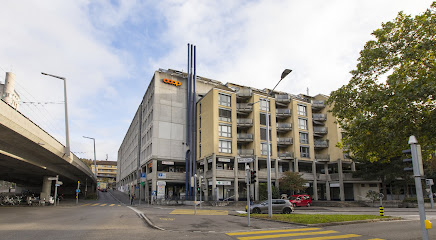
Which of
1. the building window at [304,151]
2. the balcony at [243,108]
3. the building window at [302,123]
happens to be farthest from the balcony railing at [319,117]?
the balcony at [243,108]

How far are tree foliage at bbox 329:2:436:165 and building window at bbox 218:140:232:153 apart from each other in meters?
33.6

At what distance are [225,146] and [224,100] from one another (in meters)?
7.79

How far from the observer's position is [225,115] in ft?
167

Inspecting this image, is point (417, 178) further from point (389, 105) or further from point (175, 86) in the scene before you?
point (175, 86)

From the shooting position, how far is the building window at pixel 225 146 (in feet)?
160

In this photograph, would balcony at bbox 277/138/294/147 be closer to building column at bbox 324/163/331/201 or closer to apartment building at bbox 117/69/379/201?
apartment building at bbox 117/69/379/201

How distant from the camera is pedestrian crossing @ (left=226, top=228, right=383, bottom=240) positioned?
12336mm

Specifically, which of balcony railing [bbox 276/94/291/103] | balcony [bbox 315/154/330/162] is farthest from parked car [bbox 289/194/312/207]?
balcony railing [bbox 276/94/291/103]

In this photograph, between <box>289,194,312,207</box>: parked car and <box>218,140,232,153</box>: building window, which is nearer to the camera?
<box>289,194,312,207</box>: parked car

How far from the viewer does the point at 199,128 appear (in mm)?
54219

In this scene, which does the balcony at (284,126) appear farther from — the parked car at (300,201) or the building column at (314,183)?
the parked car at (300,201)

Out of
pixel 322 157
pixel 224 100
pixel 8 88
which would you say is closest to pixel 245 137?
pixel 224 100

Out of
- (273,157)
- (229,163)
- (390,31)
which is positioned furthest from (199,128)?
(390,31)

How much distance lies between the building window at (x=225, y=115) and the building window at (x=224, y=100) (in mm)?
1025
